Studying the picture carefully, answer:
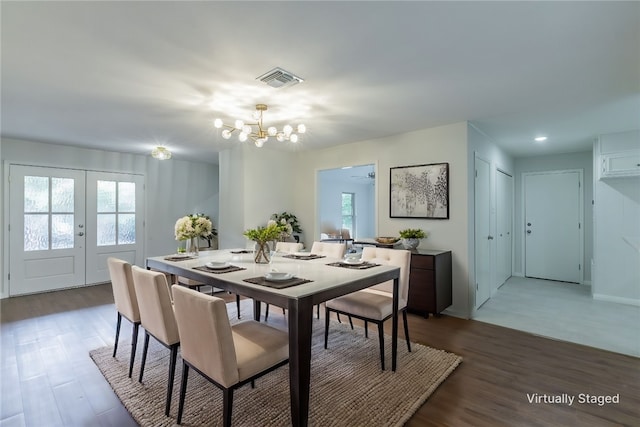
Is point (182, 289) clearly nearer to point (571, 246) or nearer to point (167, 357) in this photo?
point (167, 357)

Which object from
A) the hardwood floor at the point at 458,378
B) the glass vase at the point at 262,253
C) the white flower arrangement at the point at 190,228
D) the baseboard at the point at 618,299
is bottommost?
the hardwood floor at the point at 458,378

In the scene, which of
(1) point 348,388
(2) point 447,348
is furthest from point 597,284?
(1) point 348,388

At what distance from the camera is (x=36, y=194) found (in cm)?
475

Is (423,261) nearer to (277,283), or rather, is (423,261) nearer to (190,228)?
(277,283)

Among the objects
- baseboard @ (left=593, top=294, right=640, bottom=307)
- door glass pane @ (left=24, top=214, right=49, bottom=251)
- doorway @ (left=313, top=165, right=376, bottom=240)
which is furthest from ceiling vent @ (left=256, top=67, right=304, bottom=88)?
doorway @ (left=313, top=165, right=376, bottom=240)

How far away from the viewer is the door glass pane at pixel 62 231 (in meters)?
4.89

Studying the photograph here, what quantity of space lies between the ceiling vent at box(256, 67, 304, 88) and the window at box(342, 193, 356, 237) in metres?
7.08

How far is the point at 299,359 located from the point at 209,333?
1.58 ft

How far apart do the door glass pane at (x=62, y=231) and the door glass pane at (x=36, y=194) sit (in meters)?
0.21

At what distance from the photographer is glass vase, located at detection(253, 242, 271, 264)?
2708 mm

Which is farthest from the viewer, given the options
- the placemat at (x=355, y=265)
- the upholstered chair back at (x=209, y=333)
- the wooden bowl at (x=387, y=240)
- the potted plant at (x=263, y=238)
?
the wooden bowl at (x=387, y=240)

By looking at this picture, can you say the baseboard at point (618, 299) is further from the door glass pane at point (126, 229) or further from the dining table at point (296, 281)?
the door glass pane at point (126, 229)

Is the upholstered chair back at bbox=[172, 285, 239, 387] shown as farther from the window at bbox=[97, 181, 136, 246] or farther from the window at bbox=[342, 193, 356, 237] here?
the window at bbox=[342, 193, 356, 237]

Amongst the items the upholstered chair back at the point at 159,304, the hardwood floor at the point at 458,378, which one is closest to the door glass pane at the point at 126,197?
the hardwood floor at the point at 458,378
